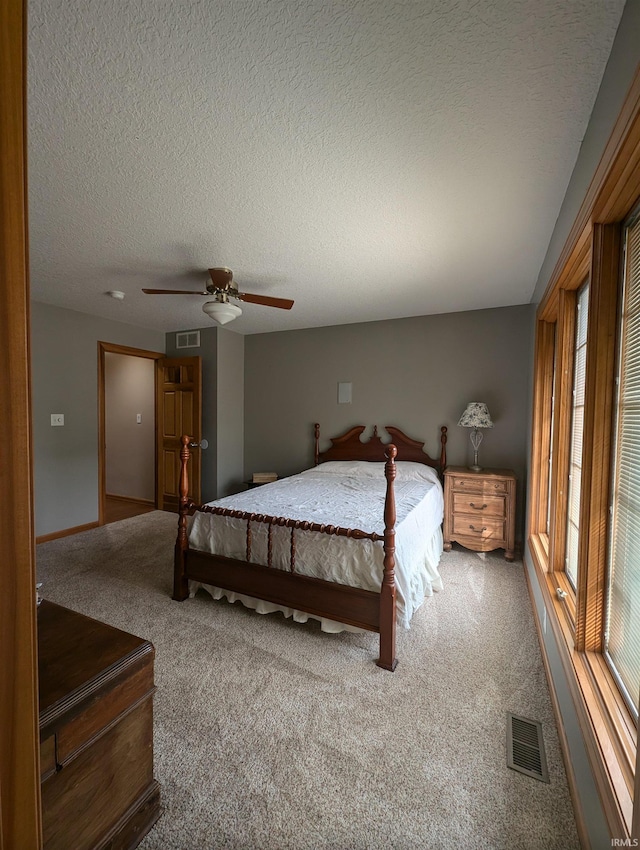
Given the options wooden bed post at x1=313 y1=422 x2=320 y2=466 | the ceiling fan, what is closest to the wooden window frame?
the ceiling fan

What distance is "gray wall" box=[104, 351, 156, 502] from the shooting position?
5.50 metres

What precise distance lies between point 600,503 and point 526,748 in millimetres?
1044

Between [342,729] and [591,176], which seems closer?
[591,176]

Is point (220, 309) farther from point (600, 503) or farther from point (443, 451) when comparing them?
point (443, 451)

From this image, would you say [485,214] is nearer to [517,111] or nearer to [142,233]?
[517,111]

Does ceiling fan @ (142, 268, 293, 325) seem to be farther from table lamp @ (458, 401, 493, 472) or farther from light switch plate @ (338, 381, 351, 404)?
table lamp @ (458, 401, 493, 472)

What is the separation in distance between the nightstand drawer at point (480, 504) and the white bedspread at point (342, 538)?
175 millimetres

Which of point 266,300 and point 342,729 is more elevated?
point 266,300

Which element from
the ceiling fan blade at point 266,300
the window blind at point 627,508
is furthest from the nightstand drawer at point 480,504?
the ceiling fan blade at point 266,300

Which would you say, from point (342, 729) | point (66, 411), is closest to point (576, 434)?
point (342, 729)

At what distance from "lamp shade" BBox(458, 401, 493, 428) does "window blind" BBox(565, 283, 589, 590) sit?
1.46 m

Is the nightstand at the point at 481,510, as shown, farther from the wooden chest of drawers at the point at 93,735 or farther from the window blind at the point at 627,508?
the wooden chest of drawers at the point at 93,735

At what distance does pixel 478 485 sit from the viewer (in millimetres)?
3506

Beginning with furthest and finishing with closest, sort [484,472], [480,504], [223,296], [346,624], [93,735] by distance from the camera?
[484,472], [480,504], [223,296], [346,624], [93,735]
